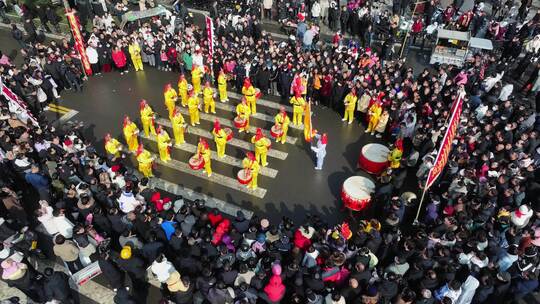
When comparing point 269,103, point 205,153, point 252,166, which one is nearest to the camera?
point 252,166

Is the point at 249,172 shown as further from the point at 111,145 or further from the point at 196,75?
the point at 196,75

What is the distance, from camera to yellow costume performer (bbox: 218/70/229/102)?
57.7 feet

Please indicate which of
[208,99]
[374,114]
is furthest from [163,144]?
[374,114]

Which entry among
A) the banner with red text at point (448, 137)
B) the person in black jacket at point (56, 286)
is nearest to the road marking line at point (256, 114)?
the banner with red text at point (448, 137)

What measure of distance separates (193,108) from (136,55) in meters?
5.93

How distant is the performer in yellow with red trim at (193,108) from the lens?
16.1m

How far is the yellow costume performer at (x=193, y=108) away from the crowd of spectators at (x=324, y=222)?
320 centimetres

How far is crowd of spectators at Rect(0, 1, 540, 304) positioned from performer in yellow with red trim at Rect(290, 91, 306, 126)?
5.65ft

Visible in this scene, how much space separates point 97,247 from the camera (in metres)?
10.8

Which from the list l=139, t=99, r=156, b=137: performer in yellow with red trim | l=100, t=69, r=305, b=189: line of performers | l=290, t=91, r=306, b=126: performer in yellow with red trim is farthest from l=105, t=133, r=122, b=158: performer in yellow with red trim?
l=290, t=91, r=306, b=126: performer in yellow with red trim

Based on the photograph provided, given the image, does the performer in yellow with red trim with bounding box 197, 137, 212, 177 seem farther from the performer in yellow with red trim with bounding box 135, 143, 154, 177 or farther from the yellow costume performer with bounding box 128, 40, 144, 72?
the yellow costume performer with bounding box 128, 40, 144, 72

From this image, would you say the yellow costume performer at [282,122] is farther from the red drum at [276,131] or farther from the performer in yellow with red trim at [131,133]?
the performer in yellow with red trim at [131,133]

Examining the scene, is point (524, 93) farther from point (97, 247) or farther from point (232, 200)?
point (97, 247)

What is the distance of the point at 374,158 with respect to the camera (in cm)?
1434
